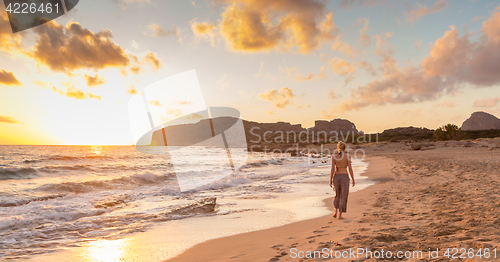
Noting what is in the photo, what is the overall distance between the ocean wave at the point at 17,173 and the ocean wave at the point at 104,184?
8.32 metres

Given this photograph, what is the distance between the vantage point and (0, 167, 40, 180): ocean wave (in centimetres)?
1991

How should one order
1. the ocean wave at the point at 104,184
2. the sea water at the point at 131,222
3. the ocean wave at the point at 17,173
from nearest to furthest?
the sea water at the point at 131,222
the ocean wave at the point at 104,184
the ocean wave at the point at 17,173

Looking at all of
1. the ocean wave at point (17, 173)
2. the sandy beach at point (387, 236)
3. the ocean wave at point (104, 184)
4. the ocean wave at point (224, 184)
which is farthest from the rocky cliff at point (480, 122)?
the ocean wave at point (17, 173)

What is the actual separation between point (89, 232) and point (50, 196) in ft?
25.4

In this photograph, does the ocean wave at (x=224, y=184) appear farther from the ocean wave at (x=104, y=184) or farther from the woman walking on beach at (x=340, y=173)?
the woman walking on beach at (x=340, y=173)

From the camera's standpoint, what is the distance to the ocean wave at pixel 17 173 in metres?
19.9

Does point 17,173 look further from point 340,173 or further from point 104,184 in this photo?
point 340,173

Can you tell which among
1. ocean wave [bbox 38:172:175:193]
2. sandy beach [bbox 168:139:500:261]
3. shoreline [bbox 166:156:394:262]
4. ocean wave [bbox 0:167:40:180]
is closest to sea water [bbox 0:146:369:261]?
shoreline [bbox 166:156:394:262]

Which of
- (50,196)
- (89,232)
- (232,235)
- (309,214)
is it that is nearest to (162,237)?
(232,235)

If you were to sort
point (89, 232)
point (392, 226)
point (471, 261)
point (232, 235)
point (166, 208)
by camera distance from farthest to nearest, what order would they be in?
point (166, 208) → point (89, 232) → point (232, 235) → point (392, 226) → point (471, 261)

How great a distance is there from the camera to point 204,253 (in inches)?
193

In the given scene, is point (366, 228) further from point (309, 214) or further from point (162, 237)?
point (162, 237)

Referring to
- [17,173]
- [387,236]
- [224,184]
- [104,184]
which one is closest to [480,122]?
[224,184]

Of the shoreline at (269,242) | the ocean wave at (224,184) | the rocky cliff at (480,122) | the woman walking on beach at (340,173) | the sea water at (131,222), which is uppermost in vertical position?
the rocky cliff at (480,122)
